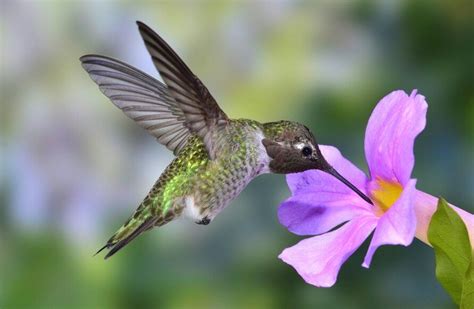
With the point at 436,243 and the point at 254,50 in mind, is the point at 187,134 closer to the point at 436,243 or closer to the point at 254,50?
the point at 436,243

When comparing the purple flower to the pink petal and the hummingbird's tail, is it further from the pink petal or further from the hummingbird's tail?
the hummingbird's tail

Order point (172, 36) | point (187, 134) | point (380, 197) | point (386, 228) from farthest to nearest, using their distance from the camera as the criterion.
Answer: point (172, 36) < point (187, 134) < point (380, 197) < point (386, 228)

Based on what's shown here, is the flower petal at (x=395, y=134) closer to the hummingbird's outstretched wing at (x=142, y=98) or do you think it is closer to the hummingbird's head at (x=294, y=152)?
the hummingbird's head at (x=294, y=152)

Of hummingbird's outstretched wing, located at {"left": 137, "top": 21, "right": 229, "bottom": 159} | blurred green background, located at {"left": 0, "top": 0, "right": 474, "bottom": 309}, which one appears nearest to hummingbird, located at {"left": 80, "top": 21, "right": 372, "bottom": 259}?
hummingbird's outstretched wing, located at {"left": 137, "top": 21, "right": 229, "bottom": 159}

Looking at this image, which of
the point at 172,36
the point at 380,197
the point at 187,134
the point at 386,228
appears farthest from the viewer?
the point at 172,36

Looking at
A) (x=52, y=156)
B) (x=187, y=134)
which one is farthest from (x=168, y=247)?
(x=187, y=134)

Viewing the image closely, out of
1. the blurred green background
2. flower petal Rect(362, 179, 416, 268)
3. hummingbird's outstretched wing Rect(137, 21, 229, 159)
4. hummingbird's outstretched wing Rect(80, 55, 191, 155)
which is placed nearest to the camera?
flower petal Rect(362, 179, 416, 268)
